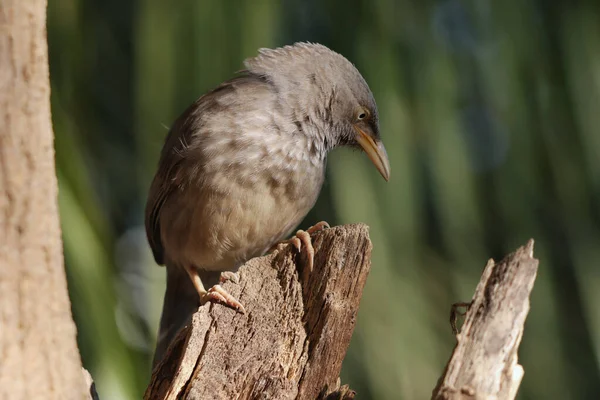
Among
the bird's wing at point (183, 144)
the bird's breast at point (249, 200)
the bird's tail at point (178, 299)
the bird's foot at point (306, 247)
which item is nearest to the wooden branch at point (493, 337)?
the bird's foot at point (306, 247)

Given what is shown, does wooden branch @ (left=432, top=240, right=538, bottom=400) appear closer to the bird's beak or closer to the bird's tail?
the bird's beak

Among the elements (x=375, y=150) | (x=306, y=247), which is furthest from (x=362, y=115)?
(x=306, y=247)

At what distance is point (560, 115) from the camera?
14.6 feet

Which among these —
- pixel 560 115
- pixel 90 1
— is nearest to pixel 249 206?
pixel 560 115

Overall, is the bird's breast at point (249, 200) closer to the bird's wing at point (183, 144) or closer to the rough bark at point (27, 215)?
the bird's wing at point (183, 144)

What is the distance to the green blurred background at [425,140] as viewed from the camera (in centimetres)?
413

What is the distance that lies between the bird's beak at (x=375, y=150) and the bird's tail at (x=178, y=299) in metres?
1.07

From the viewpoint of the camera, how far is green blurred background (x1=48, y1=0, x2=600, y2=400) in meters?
4.13

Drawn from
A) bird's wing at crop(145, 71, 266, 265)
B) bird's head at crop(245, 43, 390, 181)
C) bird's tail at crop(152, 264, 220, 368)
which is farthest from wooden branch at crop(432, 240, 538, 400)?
bird's tail at crop(152, 264, 220, 368)

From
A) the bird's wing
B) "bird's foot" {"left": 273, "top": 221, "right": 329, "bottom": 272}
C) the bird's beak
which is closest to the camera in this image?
"bird's foot" {"left": 273, "top": 221, "right": 329, "bottom": 272}

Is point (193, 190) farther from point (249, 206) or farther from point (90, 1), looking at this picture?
point (90, 1)

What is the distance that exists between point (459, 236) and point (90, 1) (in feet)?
8.87

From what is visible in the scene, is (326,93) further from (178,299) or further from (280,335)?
(280,335)

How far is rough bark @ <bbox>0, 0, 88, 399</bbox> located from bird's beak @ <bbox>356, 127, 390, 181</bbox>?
2.22m
